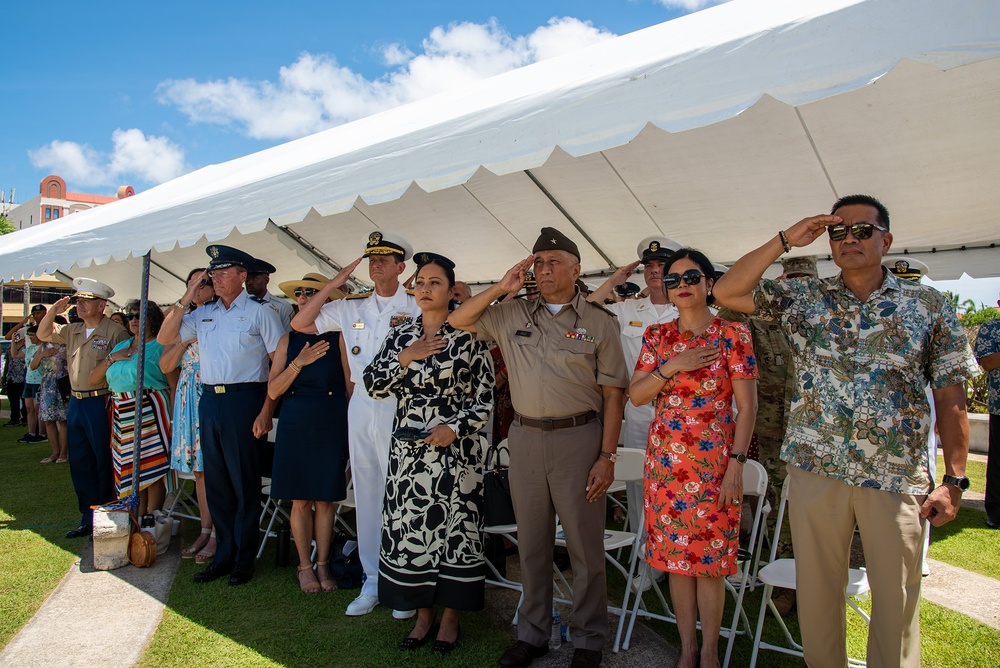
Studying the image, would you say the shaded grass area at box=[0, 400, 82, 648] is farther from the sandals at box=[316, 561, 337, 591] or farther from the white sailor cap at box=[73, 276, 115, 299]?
the white sailor cap at box=[73, 276, 115, 299]

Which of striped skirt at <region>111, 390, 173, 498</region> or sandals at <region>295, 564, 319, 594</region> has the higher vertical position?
striped skirt at <region>111, 390, 173, 498</region>

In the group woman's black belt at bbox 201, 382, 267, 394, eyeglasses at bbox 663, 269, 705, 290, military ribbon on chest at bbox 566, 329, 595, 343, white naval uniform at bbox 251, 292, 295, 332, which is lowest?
woman's black belt at bbox 201, 382, 267, 394

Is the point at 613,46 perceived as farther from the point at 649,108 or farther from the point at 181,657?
the point at 181,657

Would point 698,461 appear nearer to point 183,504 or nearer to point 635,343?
point 635,343

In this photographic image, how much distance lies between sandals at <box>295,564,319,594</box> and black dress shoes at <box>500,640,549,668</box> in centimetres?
150

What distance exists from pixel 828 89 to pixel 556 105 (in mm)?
1083

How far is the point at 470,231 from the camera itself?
591 centimetres

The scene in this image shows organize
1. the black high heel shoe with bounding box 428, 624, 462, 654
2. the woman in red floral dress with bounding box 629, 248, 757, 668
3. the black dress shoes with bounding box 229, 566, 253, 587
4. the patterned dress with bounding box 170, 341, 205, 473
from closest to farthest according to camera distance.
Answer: the woman in red floral dress with bounding box 629, 248, 757, 668 < the black high heel shoe with bounding box 428, 624, 462, 654 < the black dress shoes with bounding box 229, 566, 253, 587 < the patterned dress with bounding box 170, 341, 205, 473

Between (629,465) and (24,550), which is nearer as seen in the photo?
(629,465)

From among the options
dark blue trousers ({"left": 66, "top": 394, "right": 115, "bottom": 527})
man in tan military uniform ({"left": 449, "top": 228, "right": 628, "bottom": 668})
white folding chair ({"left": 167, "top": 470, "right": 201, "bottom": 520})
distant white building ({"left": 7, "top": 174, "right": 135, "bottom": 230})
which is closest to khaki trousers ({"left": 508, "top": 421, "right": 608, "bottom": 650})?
man in tan military uniform ({"left": 449, "top": 228, "right": 628, "bottom": 668})

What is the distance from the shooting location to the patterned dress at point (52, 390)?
9.11 metres

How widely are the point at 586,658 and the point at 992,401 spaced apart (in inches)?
190

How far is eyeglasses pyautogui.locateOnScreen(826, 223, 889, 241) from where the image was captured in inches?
92.8

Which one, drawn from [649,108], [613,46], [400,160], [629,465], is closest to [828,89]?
[649,108]
